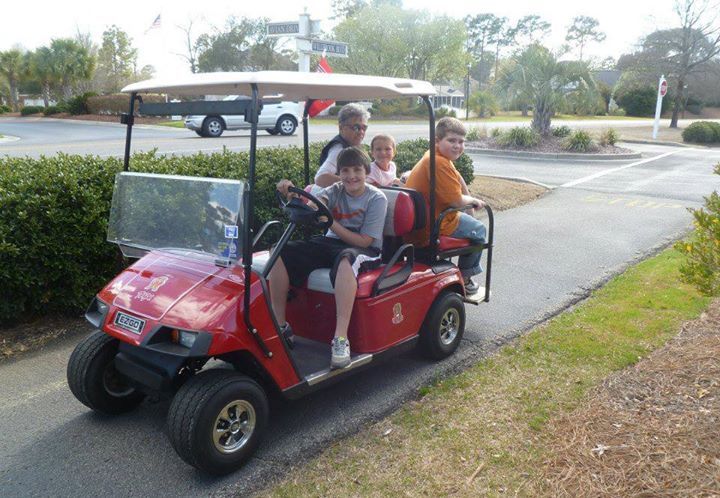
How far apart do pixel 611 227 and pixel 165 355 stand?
750 centimetres

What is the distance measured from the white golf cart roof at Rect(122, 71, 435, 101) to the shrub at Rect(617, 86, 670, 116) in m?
49.6

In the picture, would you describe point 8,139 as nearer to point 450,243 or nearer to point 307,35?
point 307,35

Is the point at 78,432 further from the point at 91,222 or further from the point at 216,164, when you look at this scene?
the point at 216,164

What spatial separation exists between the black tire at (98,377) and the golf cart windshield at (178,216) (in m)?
0.58

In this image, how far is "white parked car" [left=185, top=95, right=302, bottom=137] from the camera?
65.2 feet

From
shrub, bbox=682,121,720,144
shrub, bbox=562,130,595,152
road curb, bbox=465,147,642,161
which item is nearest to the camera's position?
road curb, bbox=465,147,642,161

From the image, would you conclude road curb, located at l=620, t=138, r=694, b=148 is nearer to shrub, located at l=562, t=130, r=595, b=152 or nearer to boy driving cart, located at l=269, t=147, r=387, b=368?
shrub, located at l=562, t=130, r=595, b=152

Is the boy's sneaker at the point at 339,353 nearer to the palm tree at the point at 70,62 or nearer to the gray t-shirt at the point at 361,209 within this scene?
the gray t-shirt at the point at 361,209

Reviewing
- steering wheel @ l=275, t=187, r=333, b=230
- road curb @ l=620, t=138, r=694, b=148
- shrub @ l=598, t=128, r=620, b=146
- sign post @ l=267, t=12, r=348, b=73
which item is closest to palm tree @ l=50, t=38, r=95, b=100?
road curb @ l=620, t=138, r=694, b=148

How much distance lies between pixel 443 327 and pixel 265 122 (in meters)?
17.5

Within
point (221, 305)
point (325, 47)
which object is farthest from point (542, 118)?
point (221, 305)

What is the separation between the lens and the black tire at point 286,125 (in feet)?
68.7

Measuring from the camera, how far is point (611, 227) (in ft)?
28.7

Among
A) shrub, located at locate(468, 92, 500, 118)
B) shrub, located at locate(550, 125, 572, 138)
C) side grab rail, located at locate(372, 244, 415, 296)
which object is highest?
shrub, located at locate(468, 92, 500, 118)
